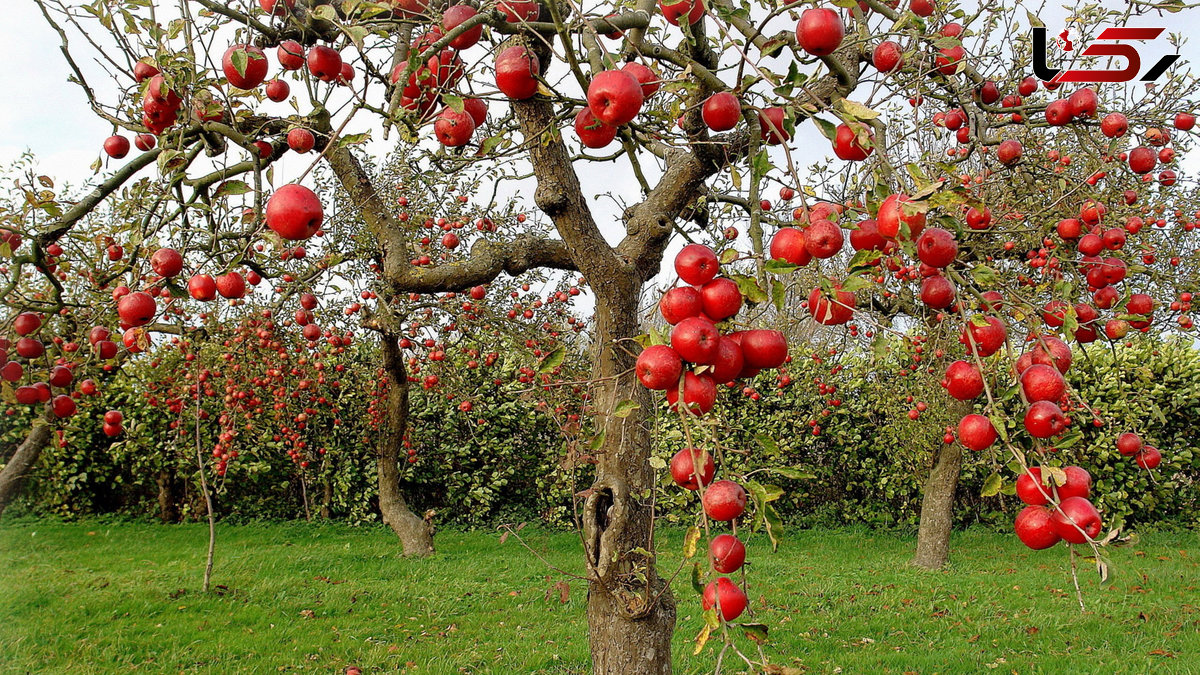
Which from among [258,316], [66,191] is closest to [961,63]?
[258,316]

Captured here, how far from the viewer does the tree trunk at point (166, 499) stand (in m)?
8.70

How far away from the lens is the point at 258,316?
5660 mm

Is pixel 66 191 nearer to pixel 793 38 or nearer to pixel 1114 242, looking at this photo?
pixel 793 38

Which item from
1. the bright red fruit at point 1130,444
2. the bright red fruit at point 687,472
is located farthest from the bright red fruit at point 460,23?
the bright red fruit at point 1130,444

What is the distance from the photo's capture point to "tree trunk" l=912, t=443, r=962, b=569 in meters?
7.00

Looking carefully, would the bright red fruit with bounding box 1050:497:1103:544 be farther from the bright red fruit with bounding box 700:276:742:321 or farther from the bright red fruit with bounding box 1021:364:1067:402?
the bright red fruit with bounding box 700:276:742:321

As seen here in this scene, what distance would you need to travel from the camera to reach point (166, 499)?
871 cm

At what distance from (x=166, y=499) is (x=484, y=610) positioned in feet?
18.0

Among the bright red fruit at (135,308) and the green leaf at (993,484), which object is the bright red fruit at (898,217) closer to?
the green leaf at (993,484)

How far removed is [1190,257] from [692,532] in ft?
27.1

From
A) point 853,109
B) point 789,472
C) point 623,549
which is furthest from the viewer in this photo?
point 623,549

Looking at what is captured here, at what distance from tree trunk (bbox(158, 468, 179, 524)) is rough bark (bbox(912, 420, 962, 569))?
8527 mm

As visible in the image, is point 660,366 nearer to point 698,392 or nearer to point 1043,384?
point 698,392

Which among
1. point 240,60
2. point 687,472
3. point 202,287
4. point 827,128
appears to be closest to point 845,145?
point 827,128
